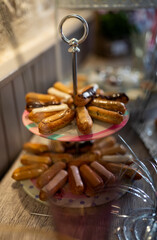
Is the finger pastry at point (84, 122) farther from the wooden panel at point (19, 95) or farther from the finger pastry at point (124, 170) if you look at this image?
the wooden panel at point (19, 95)

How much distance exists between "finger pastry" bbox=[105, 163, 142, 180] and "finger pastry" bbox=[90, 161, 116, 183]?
12 millimetres

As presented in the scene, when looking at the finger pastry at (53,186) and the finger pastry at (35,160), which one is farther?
the finger pastry at (35,160)

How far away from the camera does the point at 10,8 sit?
826 millimetres

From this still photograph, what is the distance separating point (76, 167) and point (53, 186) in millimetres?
98

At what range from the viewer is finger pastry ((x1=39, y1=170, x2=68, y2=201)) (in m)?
0.63

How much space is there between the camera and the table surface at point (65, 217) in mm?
532

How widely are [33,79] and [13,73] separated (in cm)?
19

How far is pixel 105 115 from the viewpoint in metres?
0.61

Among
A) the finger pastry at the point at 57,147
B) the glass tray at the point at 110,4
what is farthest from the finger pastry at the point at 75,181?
the glass tray at the point at 110,4

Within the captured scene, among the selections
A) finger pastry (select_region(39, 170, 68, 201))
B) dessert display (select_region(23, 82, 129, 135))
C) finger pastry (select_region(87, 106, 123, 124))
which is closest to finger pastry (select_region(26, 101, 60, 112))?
dessert display (select_region(23, 82, 129, 135))

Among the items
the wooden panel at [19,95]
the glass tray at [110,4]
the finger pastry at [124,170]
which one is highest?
the glass tray at [110,4]

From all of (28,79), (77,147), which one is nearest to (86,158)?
(77,147)

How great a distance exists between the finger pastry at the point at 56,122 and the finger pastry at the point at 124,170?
177 mm

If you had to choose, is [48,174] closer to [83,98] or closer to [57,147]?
[57,147]
